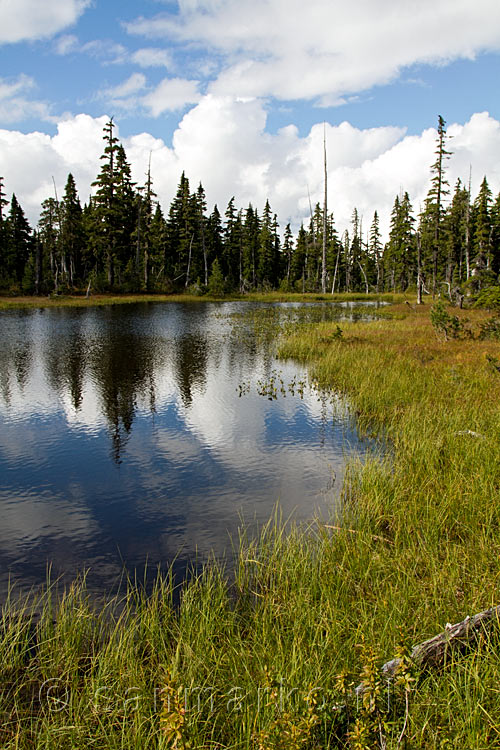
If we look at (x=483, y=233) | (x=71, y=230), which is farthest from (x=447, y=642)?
(x=71, y=230)

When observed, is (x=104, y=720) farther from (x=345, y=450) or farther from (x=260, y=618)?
(x=345, y=450)

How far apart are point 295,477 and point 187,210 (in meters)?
64.1

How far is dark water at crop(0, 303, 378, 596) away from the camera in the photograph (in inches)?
230

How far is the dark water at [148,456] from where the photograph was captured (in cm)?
585

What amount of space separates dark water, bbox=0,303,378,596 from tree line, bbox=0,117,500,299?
24852 millimetres

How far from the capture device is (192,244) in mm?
69875

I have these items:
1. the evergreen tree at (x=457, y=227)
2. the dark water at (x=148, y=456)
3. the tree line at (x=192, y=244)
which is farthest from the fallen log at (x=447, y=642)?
the evergreen tree at (x=457, y=227)

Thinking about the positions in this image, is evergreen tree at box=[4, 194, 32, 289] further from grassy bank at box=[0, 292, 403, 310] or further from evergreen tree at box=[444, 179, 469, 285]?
evergreen tree at box=[444, 179, 469, 285]

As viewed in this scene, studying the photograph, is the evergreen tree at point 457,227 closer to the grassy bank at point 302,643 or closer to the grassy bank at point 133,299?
the grassy bank at point 133,299

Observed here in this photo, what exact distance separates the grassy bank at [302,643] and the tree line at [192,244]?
97.8 feet

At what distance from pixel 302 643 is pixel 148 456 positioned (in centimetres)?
584

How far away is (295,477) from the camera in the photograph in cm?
794

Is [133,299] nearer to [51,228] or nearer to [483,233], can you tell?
[51,228]

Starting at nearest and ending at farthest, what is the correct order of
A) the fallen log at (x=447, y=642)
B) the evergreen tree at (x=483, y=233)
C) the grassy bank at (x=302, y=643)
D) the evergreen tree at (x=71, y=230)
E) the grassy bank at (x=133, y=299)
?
the grassy bank at (x=302, y=643) → the fallen log at (x=447, y=642) → the grassy bank at (x=133, y=299) → the evergreen tree at (x=483, y=233) → the evergreen tree at (x=71, y=230)
